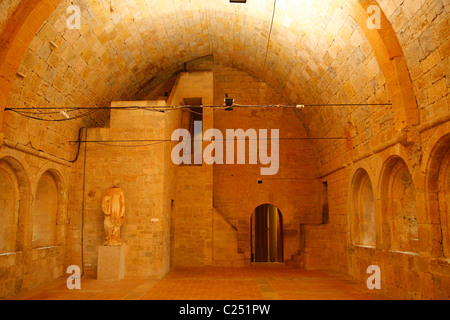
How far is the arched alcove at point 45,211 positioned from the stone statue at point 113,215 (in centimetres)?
162

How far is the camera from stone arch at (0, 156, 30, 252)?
8523 mm

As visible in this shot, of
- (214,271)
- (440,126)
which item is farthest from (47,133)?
(440,126)

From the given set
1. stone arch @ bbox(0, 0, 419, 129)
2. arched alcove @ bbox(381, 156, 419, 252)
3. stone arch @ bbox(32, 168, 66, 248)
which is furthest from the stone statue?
arched alcove @ bbox(381, 156, 419, 252)

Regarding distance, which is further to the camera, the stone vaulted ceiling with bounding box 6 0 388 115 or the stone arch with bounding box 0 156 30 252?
the stone arch with bounding box 0 156 30 252

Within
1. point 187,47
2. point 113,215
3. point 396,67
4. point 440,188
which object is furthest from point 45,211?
point 440,188

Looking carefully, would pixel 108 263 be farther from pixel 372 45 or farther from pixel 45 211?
pixel 372 45

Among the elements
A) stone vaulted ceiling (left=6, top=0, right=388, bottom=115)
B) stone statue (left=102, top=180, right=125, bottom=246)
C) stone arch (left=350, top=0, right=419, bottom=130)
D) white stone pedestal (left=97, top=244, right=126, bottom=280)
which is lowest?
white stone pedestal (left=97, top=244, right=126, bottom=280)

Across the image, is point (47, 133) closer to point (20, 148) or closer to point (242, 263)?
point (20, 148)

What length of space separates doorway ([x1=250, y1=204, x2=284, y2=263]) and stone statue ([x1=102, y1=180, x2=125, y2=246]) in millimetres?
8068

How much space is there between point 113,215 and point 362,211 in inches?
274

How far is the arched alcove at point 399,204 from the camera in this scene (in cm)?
842

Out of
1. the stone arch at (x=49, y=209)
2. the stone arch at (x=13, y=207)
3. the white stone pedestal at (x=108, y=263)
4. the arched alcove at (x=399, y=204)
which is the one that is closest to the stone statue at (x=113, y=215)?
the white stone pedestal at (x=108, y=263)

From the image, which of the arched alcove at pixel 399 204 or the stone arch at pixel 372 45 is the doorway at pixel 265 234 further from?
the stone arch at pixel 372 45

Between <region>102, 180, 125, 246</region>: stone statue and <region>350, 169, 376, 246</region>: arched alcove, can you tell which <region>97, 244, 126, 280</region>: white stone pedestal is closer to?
<region>102, 180, 125, 246</region>: stone statue
